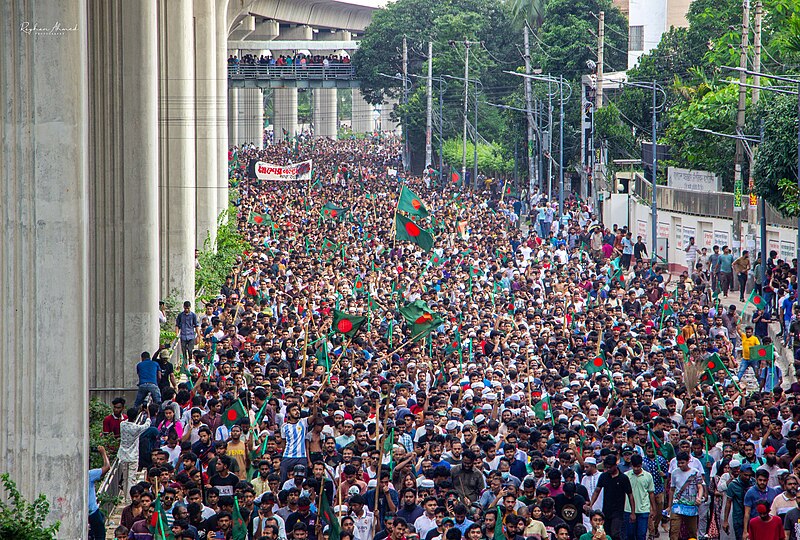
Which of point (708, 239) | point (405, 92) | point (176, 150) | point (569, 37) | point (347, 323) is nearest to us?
point (347, 323)

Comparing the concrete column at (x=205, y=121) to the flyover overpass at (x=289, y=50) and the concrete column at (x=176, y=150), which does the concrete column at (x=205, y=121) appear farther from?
the flyover overpass at (x=289, y=50)

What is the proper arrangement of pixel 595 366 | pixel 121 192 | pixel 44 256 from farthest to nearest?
pixel 121 192
pixel 595 366
pixel 44 256

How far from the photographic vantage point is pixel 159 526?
12203 millimetres

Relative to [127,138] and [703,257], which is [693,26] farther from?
[127,138]

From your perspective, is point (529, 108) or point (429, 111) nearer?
point (529, 108)

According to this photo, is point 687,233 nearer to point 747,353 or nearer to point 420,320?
point 747,353

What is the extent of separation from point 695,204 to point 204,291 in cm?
1368

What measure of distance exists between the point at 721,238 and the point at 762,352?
55.1 ft

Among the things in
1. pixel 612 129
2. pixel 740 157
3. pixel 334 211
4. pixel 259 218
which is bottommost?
pixel 259 218

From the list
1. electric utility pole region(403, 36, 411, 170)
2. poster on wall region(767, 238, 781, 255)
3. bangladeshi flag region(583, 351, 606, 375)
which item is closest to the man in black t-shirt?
bangladeshi flag region(583, 351, 606, 375)

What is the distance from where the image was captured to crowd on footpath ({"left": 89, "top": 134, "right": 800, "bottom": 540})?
12.6m

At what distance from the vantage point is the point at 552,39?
63844 mm

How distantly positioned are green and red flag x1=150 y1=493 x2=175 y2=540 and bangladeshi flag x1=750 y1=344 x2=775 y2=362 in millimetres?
11639

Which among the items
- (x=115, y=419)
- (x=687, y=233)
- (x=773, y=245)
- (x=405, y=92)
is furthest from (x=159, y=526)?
(x=405, y=92)
